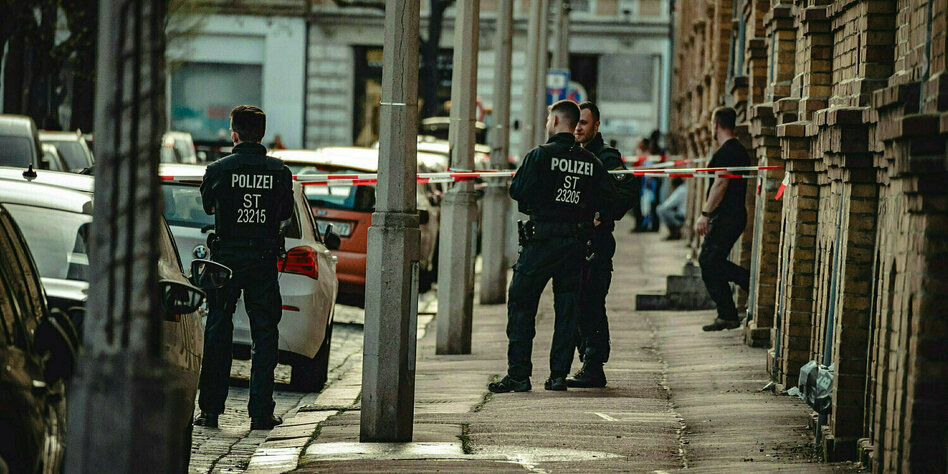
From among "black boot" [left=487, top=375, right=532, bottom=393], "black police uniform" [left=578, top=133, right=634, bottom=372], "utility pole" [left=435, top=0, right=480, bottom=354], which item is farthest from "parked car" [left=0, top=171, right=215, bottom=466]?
"utility pole" [left=435, top=0, right=480, bottom=354]

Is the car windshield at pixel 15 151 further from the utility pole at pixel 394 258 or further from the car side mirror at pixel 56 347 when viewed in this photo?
the car side mirror at pixel 56 347

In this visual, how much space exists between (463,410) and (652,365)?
8.92 feet

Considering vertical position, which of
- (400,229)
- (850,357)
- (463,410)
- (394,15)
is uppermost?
(394,15)

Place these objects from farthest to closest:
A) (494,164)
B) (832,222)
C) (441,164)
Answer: (441,164) < (494,164) < (832,222)

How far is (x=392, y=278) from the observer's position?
7926 mm

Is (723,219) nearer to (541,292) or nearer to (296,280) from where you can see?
(541,292)

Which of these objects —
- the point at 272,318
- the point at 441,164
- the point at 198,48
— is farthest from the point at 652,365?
the point at 198,48

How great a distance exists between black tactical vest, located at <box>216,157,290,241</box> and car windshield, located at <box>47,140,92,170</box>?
12.2 m

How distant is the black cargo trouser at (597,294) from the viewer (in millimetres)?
10422

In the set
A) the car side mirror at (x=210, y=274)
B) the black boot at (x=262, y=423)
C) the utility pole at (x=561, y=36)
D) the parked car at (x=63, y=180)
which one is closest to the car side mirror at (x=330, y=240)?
Answer: the black boot at (x=262, y=423)

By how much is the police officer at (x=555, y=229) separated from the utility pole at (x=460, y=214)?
A: 9.24ft

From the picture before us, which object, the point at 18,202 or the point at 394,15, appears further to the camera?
the point at 394,15

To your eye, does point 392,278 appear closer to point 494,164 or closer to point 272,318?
point 272,318

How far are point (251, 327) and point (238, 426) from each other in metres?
0.68
